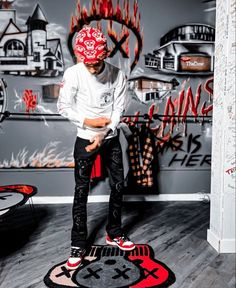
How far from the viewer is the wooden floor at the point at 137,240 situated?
6.33 ft

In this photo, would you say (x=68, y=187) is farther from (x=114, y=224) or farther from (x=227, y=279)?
(x=227, y=279)

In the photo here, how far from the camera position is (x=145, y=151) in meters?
3.43

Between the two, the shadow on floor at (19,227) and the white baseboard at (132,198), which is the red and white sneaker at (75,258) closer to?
the shadow on floor at (19,227)

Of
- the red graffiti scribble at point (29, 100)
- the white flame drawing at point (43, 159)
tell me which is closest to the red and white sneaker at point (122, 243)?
the white flame drawing at point (43, 159)

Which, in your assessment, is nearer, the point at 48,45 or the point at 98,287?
the point at 98,287

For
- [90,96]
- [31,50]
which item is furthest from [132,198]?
[31,50]

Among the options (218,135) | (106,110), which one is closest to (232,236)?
(218,135)

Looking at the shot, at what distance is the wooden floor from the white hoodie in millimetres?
898

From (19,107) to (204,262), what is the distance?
7.88 ft

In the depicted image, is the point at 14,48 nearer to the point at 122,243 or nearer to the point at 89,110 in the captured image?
the point at 89,110

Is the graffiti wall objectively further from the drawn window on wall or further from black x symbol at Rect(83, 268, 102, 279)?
black x symbol at Rect(83, 268, 102, 279)

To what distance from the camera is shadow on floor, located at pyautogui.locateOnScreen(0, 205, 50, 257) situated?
238cm

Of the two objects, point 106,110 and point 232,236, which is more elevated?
point 106,110

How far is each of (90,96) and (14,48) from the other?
1.80 m
